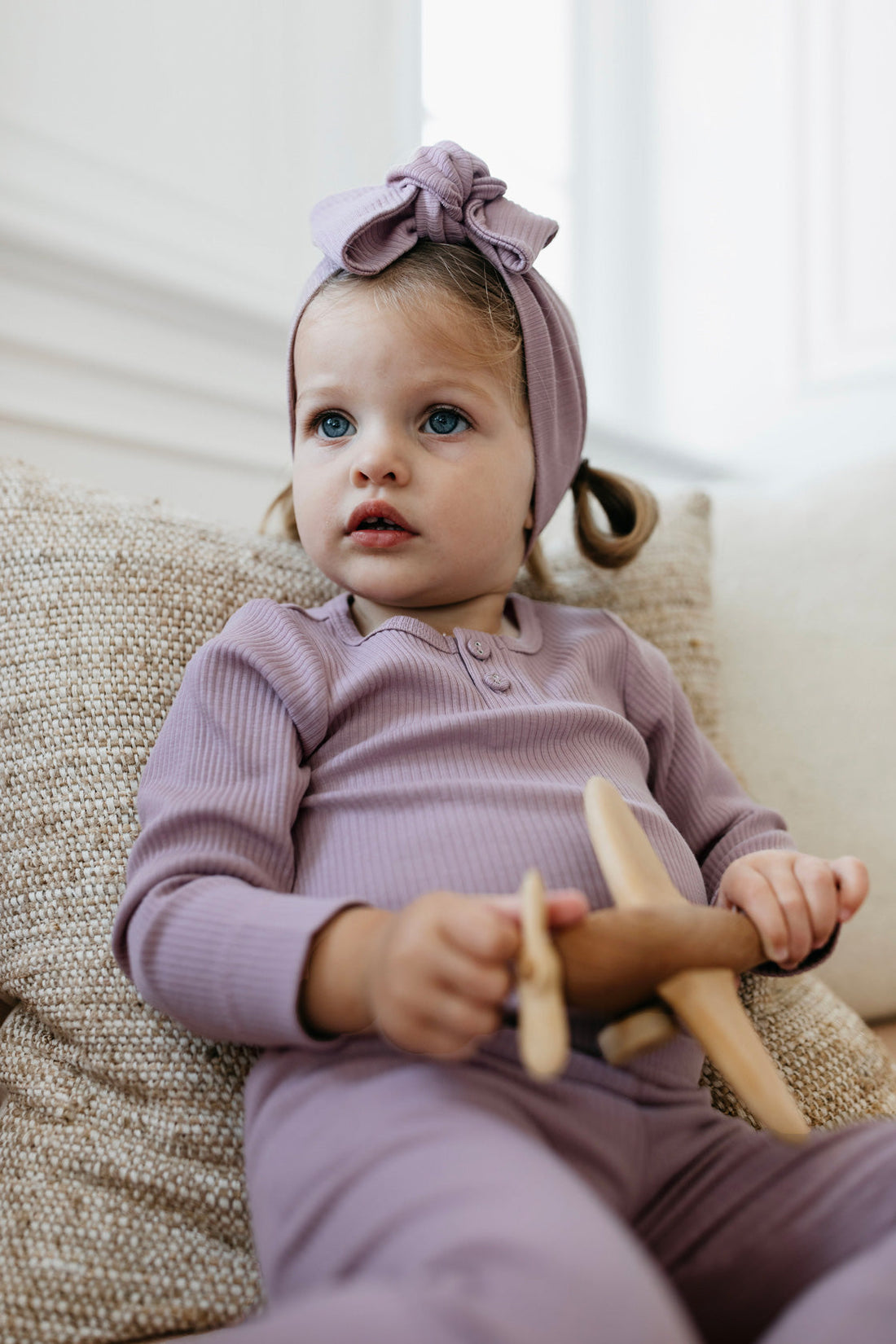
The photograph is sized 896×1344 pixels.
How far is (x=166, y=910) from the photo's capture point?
0.60 meters

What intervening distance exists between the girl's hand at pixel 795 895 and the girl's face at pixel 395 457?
31 centimetres

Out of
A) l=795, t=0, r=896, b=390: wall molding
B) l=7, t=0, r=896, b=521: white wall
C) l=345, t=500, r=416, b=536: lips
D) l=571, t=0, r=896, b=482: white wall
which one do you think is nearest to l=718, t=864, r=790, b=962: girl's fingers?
l=345, t=500, r=416, b=536: lips

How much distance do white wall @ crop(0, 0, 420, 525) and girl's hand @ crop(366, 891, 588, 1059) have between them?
2.70 ft

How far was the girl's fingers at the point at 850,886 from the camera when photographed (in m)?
0.68

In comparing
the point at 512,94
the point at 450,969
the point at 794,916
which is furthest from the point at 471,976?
the point at 512,94

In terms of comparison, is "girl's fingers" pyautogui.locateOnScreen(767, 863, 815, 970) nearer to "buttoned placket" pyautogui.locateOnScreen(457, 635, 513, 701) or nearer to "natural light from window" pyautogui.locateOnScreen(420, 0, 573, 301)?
"buttoned placket" pyautogui.locateOnScreen(457, 635, 513, 701)

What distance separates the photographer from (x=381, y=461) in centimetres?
76

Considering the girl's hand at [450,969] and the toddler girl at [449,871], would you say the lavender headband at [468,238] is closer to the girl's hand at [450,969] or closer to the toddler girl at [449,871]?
the toddler girl at [449,871]

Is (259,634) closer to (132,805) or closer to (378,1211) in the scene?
(132,805)

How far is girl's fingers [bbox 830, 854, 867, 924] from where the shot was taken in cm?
68

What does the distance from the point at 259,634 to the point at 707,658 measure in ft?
1.55

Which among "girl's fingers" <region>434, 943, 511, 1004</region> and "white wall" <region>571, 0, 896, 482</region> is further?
"white wall" <region>571, 0, 896, 482</region>

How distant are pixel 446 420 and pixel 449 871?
A: 14.0 inches

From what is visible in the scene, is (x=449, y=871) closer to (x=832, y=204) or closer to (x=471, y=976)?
(x=471, y=976)
